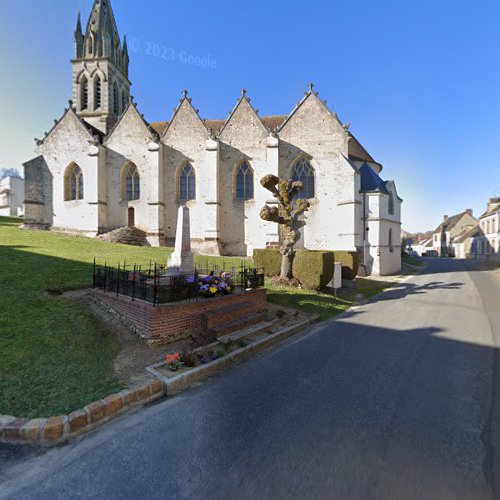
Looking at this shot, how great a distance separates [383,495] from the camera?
8.18 feet

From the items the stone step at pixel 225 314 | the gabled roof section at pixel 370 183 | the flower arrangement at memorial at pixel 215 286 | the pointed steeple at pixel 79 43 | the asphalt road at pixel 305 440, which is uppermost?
the pointed steeple at pixel 79 43

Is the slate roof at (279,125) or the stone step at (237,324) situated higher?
the slate roof at (279,125)

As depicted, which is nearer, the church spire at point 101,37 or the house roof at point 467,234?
the church spire at point 101,37

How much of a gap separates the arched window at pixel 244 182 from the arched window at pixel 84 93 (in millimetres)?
21042

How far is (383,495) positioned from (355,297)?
10.6 metres

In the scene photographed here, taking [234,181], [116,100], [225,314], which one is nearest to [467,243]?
[234,181]

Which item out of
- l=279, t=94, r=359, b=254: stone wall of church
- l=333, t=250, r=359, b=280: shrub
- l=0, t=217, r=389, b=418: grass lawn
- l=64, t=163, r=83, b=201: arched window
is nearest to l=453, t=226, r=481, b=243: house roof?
l=279, t=94, r=359, b=254: stone wall of church

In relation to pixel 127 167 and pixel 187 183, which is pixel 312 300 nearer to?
pixel 187 183

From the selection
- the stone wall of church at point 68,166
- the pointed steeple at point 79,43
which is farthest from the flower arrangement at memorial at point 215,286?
the pointed steeple at point 79,43

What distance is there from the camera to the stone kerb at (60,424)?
3.20m

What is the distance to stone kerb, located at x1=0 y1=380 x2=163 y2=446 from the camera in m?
3.20

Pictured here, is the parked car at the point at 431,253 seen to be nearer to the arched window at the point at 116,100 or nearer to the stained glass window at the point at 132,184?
the stained glass window at the point at 132,184

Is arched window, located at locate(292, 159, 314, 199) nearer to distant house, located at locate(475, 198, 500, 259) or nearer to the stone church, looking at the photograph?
the stone church

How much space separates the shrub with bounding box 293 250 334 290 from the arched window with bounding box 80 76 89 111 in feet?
104
